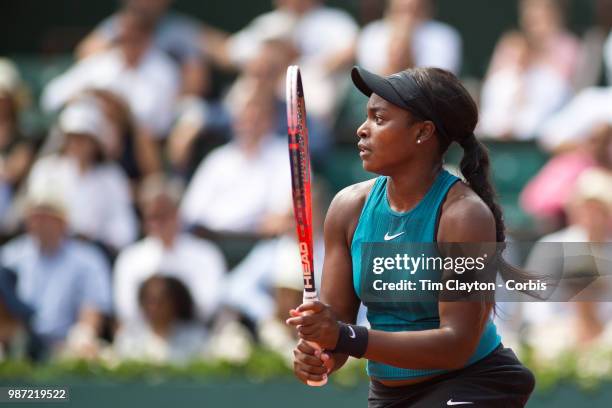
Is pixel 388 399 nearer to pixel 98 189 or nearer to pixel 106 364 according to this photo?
pixel 106 364

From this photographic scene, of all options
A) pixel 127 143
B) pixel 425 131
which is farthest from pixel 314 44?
pixel 425 131

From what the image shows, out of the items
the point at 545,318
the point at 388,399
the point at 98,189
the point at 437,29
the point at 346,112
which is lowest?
the point at 388,399

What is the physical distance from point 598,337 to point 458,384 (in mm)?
2673

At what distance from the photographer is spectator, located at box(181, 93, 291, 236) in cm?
735

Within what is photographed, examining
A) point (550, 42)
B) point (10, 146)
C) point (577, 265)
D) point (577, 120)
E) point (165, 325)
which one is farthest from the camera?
point (10, 146)

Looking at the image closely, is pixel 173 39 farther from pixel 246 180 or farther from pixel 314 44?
pixel 246 180

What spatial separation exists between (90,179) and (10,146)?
0.88m

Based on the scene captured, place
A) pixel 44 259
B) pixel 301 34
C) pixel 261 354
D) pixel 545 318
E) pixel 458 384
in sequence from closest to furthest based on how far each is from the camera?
1. pixel 458 384
2. pixel 261 354
3. pixel 545 318
4. pixel 44 259
5. pixel 301 34

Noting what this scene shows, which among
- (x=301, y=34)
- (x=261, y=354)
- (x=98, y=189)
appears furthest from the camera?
(x=301, y=34)

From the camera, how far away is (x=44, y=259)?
7078 mm

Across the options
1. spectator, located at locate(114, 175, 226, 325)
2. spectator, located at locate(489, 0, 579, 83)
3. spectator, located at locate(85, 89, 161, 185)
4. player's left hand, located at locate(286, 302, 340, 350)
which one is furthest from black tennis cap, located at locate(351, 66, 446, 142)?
spectator, located at locate(489, 0, 579, 83)

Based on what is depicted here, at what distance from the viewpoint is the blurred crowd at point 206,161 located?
650 cm

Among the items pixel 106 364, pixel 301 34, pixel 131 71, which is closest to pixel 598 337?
pixel 106 364

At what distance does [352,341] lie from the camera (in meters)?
3.14
